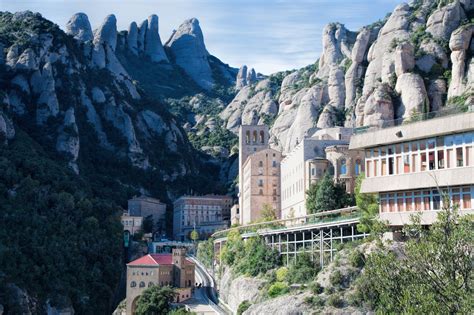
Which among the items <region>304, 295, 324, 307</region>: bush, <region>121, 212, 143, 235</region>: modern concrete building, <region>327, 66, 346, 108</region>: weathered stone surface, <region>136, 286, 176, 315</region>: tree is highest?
<region>327, 66, 346, 108</region>: weathered stone surface

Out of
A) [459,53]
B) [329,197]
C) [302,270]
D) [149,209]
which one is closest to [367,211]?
[302,270]

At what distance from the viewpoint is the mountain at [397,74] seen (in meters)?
93.4

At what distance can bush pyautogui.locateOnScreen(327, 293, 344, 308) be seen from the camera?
143 feet

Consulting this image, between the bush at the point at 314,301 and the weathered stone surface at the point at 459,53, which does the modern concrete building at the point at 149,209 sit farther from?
the bush at the point at 314,301

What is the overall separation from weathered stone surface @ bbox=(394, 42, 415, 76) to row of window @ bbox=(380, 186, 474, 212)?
188ft

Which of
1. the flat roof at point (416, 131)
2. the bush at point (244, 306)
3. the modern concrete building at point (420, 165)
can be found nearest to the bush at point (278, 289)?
the bush at point (244, 306)

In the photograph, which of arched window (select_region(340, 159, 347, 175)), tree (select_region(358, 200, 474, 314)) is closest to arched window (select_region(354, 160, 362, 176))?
arched window (select_region(340, 159, 347, 175))

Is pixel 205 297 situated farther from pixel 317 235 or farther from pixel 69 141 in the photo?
pixel 69 141

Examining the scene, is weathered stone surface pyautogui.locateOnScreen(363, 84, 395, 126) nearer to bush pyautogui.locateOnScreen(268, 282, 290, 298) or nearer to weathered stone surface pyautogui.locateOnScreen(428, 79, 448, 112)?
weathered stone surface pyautogui.locateOnScreen(428, 79, 448, 112)

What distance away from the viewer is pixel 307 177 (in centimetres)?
7962

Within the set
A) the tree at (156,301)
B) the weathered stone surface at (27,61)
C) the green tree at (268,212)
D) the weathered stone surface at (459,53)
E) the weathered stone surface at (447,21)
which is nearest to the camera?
the tree at (156,301)

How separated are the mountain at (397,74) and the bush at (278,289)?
25.9m

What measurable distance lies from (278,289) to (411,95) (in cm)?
4958

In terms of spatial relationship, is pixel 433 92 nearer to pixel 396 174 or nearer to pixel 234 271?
pixel 234 271
